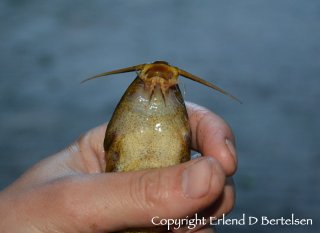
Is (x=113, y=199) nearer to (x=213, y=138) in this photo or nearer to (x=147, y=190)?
(x=147, y=190)

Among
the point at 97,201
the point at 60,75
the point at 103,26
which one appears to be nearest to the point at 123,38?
the point at 103,26

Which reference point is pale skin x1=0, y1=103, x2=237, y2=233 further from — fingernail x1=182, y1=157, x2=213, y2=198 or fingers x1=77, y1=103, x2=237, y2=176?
fingers x1=77, y1=103, x2=237, y2=176

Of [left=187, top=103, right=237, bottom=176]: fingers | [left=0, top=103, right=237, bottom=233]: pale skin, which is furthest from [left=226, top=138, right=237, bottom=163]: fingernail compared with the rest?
[left=0, top=103, right=237, bottom=233]: pale skin

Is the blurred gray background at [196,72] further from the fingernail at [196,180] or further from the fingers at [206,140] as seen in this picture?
the fingernail at [196,180]

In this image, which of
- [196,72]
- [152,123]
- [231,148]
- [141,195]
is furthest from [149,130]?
[196,72]

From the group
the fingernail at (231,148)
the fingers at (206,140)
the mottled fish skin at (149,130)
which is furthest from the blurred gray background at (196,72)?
the mottled fish skin at (149,130)

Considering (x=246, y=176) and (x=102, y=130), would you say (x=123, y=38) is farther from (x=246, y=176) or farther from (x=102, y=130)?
(x=102, y=130)
